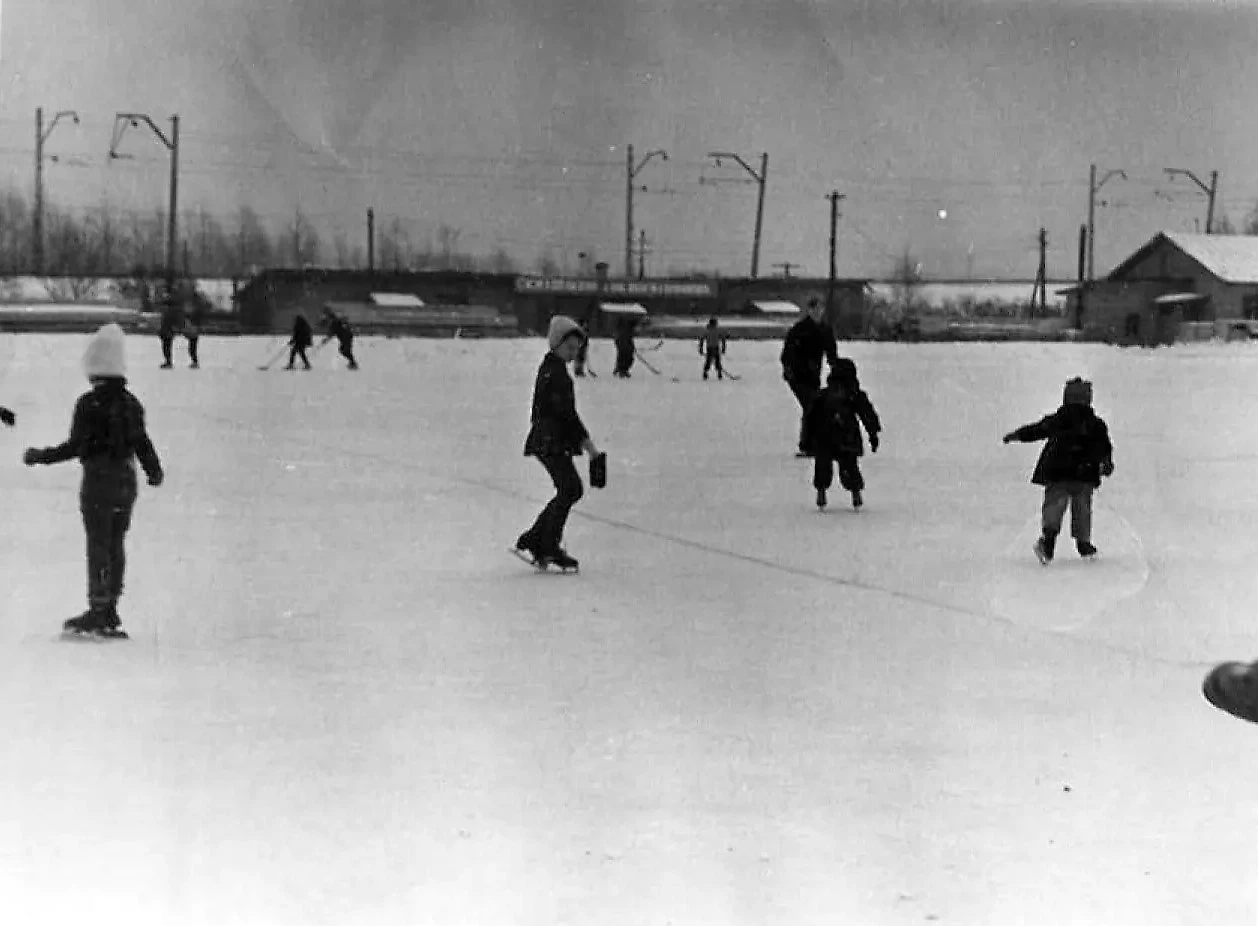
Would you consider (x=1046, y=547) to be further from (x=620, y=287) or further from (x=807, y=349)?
(x=620, y=287)

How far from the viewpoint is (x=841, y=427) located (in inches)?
517

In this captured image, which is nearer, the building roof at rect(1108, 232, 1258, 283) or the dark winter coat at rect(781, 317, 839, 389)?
the dark winter coat at rect(781, 317, 839, 389)

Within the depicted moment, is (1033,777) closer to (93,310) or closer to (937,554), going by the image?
(937,554)

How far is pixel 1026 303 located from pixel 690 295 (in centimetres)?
2095

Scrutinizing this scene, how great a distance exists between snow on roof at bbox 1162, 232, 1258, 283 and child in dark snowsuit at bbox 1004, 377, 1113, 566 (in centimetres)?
6966

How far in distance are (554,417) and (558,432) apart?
91 mm

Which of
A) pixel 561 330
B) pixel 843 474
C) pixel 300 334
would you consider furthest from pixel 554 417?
pixel 300 334

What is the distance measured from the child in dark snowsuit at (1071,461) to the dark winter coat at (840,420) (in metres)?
2.53

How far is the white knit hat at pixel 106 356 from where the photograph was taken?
766cm

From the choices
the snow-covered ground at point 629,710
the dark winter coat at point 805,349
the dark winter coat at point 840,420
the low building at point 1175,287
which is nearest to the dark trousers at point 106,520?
the snow-covered ground at point 629,710

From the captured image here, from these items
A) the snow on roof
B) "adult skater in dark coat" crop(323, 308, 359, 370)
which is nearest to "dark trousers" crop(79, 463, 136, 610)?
"adult skater in dark coat" crop(323, 308, 359, 370)

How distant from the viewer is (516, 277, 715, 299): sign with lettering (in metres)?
81.7

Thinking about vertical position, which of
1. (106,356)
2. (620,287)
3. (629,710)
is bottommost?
(629,710)

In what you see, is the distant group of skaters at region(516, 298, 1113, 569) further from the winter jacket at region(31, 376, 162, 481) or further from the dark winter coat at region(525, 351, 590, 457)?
the winter jacket at region(31, 376, 162, 481)
